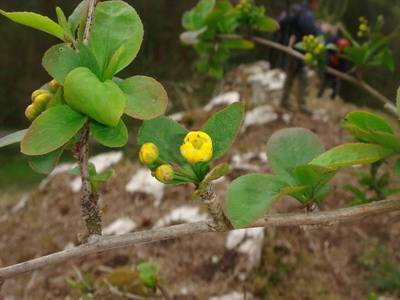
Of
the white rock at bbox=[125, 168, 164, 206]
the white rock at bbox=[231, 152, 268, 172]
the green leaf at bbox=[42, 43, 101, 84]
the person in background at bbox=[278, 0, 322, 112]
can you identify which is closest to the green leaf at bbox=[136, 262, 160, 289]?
the green leaf at bbox=[42, 43, 101, 84]

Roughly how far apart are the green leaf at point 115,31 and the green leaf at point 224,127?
0.08 meters

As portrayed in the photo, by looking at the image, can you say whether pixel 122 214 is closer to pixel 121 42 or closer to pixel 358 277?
pixel 358 277

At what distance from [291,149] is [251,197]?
0.09 metres

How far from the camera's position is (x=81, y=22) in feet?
1.39

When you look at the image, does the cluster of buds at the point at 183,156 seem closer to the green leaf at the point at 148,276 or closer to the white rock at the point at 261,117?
the green leaf at the point at 148,276

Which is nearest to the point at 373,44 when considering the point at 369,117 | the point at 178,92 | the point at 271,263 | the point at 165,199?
the point at 369,117

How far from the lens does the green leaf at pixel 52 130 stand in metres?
0.37

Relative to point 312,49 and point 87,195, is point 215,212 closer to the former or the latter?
point 87,195

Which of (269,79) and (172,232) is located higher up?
(172,232)

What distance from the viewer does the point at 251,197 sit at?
404mm

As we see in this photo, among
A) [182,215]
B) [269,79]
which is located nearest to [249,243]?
[182,215]

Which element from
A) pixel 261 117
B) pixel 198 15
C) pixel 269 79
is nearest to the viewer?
pixel 198 15

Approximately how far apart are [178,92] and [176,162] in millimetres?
3705

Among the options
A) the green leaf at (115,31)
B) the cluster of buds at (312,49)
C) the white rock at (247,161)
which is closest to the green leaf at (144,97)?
the green leaf at (115,31)
